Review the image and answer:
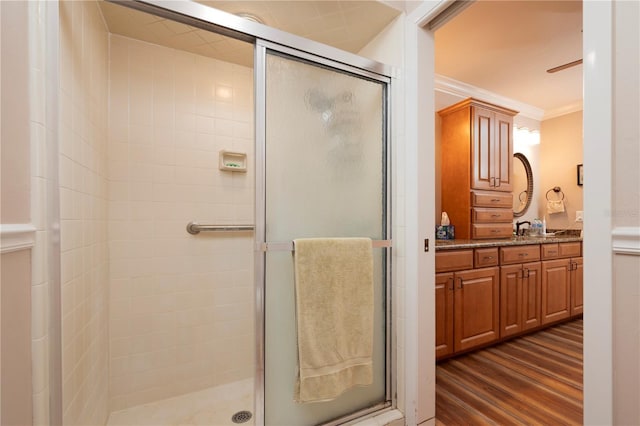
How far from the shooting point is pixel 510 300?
247 centimetres

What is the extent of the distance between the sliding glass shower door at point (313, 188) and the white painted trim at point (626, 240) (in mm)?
918

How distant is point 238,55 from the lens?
1936 mm

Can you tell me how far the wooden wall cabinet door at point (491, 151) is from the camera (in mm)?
2717

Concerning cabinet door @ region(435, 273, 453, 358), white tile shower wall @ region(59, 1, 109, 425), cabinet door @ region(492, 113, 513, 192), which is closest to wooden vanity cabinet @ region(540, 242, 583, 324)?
cabinet door @ region(492, 113, 513, 192)

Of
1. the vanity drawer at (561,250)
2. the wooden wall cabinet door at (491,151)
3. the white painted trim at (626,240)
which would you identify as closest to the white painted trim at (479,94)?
the wooden wall cabinet door at (491,151)

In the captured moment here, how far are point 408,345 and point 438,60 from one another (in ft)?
7.95

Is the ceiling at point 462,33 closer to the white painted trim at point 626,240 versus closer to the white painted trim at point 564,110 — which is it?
the white painted trim at point 564,110

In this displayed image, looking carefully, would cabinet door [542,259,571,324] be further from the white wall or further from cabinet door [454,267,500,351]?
the white wall

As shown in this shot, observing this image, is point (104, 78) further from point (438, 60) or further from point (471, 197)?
point (471, 197)

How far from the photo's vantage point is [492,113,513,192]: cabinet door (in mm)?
2844

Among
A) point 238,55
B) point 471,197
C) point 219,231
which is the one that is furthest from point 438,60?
point 219,231

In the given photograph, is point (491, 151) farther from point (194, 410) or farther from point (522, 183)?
point (194, 410)

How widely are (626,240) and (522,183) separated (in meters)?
3.50

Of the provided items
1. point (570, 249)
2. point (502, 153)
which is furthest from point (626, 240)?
point (570, 249)
